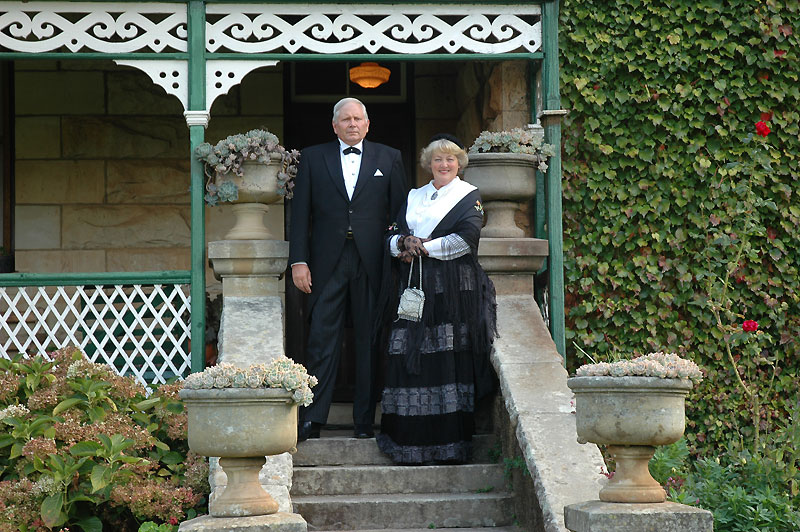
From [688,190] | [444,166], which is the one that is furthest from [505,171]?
A: [688,190]

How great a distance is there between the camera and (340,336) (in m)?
7.05

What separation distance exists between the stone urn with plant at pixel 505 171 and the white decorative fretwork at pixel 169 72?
1927 mm

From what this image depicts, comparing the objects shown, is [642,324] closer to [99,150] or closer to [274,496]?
[274,496]

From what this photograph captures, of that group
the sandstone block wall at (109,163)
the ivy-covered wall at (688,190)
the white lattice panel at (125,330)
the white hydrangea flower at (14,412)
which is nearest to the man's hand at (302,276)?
the white lattice panel at (125,330)

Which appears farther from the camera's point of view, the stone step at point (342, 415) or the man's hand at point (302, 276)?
the stone step at point (342, 415)

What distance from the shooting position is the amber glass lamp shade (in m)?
9.62

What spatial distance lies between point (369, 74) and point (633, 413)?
506 centimetres

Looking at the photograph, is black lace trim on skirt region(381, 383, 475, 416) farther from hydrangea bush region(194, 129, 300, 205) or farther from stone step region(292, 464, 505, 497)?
hydrangea bush region(194, 129, 300, 205)

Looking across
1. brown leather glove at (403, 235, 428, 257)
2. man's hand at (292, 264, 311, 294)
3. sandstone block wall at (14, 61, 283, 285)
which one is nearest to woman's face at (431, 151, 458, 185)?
brown leather glove at (403, 235, 428, 257)

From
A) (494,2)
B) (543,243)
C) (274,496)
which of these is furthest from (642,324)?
(274,496)

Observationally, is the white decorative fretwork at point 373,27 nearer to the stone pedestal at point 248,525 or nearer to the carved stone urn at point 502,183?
the carved stone urn at point 502,183

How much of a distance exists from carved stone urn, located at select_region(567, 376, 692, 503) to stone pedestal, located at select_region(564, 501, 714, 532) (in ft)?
0.31

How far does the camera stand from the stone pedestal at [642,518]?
16.9 feet

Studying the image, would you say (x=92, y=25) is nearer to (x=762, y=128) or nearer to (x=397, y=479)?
(x=397, y=479)
